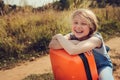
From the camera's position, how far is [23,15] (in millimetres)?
8469

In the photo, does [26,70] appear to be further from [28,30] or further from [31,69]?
[28,30]

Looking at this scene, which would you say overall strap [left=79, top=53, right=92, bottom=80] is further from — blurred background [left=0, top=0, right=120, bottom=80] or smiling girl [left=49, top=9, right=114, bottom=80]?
blurred background [left=0, top=0, right=120, bottom=80]

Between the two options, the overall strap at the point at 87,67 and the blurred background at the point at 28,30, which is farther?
the blurred background at the point at 28,30

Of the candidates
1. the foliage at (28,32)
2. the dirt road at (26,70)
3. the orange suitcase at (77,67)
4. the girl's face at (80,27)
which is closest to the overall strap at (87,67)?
the orange suitcase at (77,67)

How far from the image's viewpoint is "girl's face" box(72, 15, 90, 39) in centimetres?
315

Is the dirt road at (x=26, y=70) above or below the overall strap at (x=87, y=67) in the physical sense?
below

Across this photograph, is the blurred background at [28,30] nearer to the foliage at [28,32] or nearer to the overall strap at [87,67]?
the foliage at [28,32]

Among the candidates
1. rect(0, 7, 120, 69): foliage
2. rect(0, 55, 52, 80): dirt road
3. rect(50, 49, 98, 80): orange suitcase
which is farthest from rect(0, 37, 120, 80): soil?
rect(50, 49, 98, 80): orange suitcase

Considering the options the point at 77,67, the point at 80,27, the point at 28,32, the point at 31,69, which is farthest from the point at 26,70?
the point at 77,67

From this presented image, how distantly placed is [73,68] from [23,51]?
4.15 meters

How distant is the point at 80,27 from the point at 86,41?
0.57ft

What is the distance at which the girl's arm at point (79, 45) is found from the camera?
297cm

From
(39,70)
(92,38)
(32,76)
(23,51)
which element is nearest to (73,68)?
(92,38)

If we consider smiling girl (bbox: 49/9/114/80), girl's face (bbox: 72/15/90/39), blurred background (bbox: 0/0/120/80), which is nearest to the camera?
smiling girl (bbox: 49/9/114/80)
